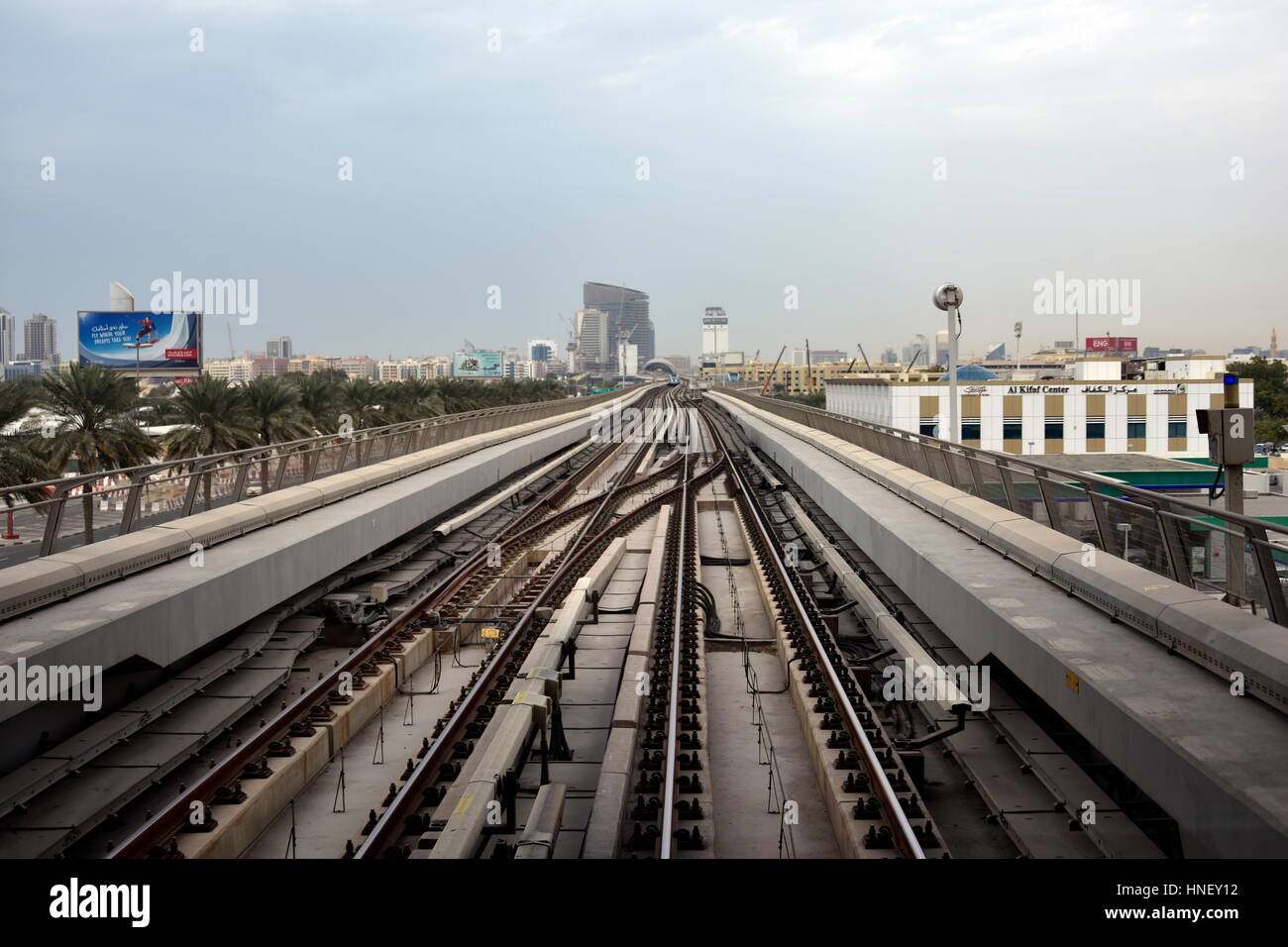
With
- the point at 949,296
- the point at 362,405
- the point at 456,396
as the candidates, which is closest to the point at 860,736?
the point at 949,296

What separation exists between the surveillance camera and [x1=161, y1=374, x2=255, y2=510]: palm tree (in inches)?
648

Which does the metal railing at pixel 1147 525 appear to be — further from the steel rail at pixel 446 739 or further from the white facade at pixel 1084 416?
the white facade at pixel 1084 416

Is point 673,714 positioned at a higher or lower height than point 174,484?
lower

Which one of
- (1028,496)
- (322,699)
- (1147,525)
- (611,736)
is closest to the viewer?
(1147,525)

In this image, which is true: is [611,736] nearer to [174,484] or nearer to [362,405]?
[174,484]

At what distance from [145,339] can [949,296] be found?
51.0 metres

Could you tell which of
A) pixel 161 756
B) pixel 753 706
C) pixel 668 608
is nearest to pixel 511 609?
pixel 668 608

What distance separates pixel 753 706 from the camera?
28.1 ft

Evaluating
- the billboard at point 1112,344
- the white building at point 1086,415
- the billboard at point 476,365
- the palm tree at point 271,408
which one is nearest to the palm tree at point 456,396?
the palm tree at point 271,408

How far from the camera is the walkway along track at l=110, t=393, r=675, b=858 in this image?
5660 millimetres

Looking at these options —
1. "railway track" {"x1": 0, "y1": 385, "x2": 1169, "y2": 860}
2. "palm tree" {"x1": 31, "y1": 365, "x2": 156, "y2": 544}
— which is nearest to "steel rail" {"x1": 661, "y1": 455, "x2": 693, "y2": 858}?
"railway track" {"x1": 0, "y1": 385, "x2": 1169, "y2": 860}

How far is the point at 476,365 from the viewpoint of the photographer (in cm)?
11500

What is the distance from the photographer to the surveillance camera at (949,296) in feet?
54.0
